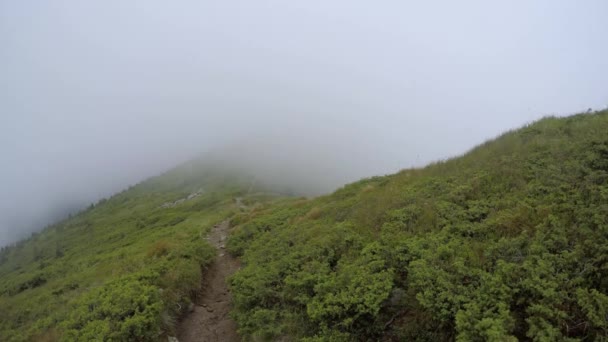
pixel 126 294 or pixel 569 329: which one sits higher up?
pixel 126 294

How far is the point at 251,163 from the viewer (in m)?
200

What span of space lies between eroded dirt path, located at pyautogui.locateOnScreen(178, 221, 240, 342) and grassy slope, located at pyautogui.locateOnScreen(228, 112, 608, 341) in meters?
1.05

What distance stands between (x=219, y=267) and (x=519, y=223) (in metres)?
16.1

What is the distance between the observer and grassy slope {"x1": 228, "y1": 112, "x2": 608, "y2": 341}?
7961 millimetres

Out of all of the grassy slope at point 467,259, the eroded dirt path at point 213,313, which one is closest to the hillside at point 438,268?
the grassy slope at point 467,259

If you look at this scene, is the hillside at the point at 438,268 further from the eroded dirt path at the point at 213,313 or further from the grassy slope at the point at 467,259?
the eroded dirt path at the point at 213,313

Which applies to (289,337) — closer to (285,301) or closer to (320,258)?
(285,301)

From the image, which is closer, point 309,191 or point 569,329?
point 569,329

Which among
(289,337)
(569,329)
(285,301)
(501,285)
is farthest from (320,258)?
(569,329)

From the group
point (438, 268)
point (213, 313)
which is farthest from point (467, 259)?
point (213, 313)

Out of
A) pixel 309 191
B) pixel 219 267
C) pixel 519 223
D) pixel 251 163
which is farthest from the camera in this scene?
pixel 251 163

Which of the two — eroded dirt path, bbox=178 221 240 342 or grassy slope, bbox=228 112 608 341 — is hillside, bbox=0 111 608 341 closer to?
grassy slope, bbox=228 112 608 341

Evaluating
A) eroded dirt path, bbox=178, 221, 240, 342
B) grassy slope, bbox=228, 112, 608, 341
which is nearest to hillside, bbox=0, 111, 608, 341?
grassy slope, bbox=228, 112, 608, 341

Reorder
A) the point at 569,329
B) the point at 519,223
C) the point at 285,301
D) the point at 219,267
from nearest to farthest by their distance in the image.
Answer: the point at 569,329 < the point at 519,223 < the point at 285,301 < the point at 219,267
